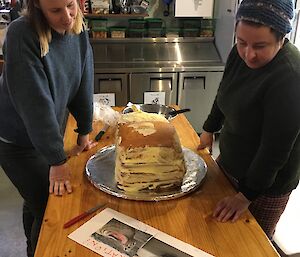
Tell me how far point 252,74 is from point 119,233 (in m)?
0.60

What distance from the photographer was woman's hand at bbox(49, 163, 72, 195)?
1.08 m

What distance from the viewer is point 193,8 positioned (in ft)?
10.7

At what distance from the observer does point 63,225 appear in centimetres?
94

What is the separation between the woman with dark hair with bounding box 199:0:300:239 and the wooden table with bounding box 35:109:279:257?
0.16ft

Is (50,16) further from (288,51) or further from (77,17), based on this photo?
(288,51)

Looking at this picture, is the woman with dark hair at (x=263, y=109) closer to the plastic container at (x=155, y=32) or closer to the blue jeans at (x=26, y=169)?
the blue jeans at (x=26, y=169)

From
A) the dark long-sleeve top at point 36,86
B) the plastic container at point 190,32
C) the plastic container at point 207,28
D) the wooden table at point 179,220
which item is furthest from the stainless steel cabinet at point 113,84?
the wooden table at point 179,220

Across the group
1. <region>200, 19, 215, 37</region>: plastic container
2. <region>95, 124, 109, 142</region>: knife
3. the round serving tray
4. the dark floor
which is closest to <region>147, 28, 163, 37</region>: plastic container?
<region>200, 19, 215, 37</region>: plastic container

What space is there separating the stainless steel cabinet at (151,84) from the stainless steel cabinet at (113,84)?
5 centimetres

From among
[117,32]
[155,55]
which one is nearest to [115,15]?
[117,32]

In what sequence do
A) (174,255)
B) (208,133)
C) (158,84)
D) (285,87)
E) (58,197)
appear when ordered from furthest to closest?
1. (158,84)
2. (208,133)
3. (58,197)
4. (285,87)
5. (174,255)

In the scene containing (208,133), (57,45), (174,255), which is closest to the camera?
(174,255)

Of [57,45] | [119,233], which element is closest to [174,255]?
[119,233]

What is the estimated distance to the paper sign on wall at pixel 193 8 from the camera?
3.23 m
